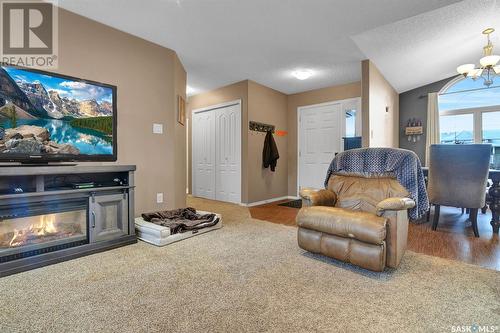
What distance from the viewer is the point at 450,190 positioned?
122 inches

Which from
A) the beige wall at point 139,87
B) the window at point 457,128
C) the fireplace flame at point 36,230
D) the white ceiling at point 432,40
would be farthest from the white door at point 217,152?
the window at point 457,128

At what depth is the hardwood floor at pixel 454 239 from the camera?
7.66 ft

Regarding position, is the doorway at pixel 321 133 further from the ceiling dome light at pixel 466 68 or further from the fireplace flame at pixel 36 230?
the fireplace flame at pixel 36 230

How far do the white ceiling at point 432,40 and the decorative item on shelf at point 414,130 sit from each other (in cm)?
114

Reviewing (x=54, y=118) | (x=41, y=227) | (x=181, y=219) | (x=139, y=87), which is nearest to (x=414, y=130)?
(x=181, y=219)

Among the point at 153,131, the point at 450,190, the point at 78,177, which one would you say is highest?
the point at 153,131

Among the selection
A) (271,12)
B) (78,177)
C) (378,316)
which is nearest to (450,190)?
(378,316)

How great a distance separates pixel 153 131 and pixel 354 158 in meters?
2.58

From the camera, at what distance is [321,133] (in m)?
5.39

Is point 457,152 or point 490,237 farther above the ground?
point 457,152

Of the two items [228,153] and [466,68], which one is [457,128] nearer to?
[466,68]

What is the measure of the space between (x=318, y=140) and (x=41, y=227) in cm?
483

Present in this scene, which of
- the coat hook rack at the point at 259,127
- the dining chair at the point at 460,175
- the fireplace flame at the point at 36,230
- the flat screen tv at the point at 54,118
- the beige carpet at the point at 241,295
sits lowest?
the beige carpet at the point at 241,295

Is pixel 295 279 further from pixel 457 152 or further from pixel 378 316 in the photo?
pixel 457 152
